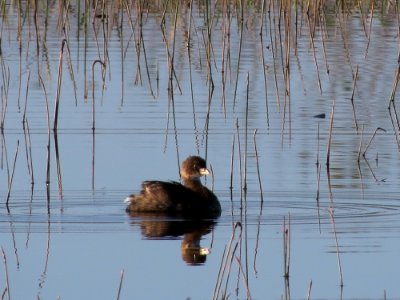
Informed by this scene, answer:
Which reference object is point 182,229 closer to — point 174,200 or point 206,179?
point 174,200

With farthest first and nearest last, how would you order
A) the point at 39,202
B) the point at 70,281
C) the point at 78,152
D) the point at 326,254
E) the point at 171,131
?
1. the point at 171,131
2. the point at 78,152
3. the point at 39,202
4. the point at 326,254
5. the point at 70,281

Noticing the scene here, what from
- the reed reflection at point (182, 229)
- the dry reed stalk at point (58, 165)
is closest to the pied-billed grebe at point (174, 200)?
the reed reflection at point (182, 229)

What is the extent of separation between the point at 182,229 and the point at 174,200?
1.90ft

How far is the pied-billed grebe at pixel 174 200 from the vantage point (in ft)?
31.6

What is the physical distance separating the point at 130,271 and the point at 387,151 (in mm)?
4258

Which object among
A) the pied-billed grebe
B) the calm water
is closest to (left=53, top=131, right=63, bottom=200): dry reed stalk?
the calm water

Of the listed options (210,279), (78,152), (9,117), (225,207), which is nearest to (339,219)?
(225,207)

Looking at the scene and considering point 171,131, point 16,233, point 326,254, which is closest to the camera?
point 326,254

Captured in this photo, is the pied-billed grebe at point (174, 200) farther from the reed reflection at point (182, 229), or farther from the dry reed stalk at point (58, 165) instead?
the dry reed stalk at point (58, 165)

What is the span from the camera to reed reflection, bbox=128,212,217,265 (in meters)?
8.33

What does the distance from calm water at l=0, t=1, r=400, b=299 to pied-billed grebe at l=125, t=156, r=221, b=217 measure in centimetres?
14

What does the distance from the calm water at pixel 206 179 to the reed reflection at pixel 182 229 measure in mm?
21

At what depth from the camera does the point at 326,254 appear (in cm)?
823

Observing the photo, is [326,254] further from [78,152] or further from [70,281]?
[78,152]
